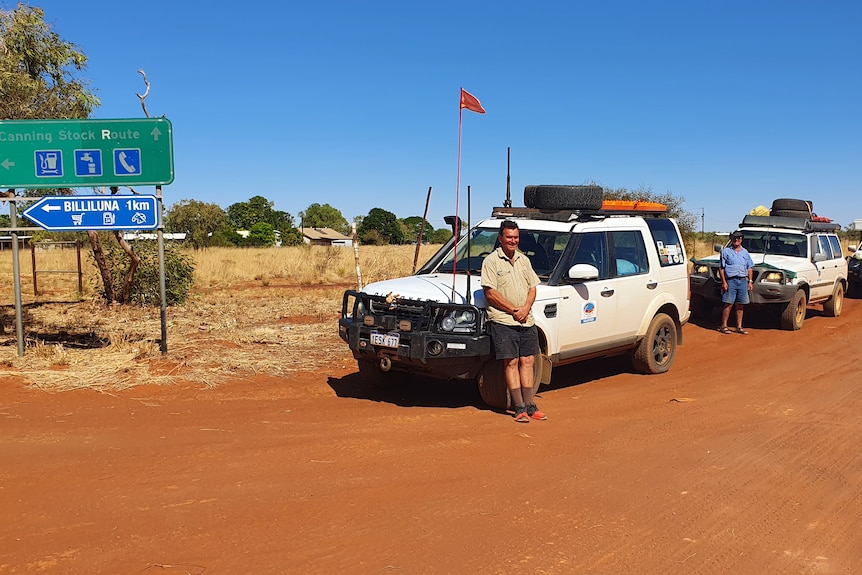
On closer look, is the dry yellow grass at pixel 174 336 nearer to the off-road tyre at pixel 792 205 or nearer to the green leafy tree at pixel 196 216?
the off-road tyre at pixel 792 205

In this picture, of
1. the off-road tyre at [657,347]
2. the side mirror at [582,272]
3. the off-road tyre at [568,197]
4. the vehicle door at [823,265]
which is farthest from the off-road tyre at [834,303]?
the side mirror at [582,272]

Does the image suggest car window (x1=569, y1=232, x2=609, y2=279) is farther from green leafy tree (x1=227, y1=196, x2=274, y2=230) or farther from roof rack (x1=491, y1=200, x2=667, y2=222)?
green leafy tree (x1=227, y1=196, x2=274, y2=230)

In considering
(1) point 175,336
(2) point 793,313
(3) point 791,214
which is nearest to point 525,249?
(1) point 175,336

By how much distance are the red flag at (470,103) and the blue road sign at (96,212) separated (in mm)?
4443

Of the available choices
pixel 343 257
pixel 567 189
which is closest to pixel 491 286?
pixel 567 189

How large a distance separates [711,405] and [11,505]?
641 cm

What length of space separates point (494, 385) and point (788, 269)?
356 inches

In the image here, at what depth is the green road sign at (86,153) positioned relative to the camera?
9727mm

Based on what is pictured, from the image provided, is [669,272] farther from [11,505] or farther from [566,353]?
[11,505]

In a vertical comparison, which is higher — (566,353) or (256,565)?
(566,353)

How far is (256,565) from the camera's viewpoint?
3.95 meters

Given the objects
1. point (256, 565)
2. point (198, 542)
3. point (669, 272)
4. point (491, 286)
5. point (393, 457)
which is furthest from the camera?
point (669, 272)

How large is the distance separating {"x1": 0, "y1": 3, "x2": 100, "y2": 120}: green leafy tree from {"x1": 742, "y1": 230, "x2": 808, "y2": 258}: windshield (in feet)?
42.9

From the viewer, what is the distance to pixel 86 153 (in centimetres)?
979
